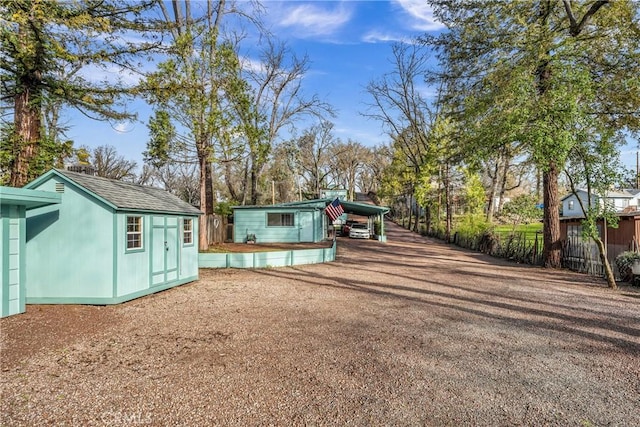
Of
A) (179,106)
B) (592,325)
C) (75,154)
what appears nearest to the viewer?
(592,325)

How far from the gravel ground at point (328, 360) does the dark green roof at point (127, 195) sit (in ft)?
7.28

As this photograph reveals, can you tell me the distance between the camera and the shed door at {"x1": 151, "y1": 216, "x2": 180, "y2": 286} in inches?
325

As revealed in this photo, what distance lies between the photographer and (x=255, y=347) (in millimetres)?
4918

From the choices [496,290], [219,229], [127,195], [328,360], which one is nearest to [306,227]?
[219,229]

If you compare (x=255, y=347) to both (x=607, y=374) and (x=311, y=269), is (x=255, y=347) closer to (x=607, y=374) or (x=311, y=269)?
(x=607, y=374)

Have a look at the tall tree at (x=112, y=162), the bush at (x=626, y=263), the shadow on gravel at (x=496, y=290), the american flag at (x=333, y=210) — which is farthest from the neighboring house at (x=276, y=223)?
the tall tree at (x=112, y=162)

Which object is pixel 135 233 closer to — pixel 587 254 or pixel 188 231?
pixel 188 231

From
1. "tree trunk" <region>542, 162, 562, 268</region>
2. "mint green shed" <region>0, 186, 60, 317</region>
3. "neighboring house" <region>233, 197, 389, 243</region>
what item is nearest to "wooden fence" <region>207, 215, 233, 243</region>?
"neighboring house" <region>233, 197, 389, 243</region>

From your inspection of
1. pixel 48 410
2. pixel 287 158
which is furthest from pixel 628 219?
pixel 287 158

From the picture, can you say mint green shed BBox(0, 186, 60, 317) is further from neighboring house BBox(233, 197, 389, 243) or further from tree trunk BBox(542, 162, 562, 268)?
tree trunk BBox(542, 162, 562, 268)

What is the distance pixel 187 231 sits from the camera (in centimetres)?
983

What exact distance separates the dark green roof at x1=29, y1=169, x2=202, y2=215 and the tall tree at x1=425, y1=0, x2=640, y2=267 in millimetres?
10153

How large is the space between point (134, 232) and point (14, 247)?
2063mm

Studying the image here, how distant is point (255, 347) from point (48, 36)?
32.8 ft
